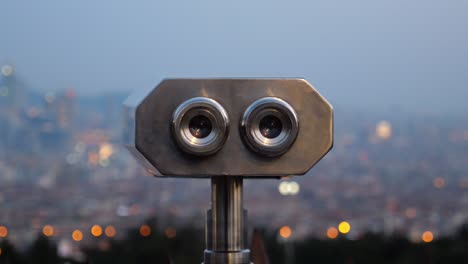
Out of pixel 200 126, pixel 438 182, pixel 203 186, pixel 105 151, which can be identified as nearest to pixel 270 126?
pixel 200 126

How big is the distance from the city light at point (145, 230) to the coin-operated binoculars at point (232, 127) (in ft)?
18.5

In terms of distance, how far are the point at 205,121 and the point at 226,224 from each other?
0.62 feet

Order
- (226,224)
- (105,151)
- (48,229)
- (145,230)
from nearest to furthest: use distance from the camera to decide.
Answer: (226,224)
(105,151)
(145,230)
(48,229)

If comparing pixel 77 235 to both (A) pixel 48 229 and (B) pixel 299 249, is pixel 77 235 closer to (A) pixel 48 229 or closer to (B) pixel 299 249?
(A) pixel 48 229

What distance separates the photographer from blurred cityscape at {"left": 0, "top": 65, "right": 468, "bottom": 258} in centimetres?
825

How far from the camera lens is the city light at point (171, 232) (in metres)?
7.16

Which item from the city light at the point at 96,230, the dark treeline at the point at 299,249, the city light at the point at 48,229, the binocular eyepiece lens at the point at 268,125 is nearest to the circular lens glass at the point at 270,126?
the binocular eyepiece lens at the point at 268,125

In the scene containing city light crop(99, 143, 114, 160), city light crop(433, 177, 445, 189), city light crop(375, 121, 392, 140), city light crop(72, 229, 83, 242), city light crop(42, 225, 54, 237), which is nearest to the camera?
city light crop(99, 143, 114, 160)

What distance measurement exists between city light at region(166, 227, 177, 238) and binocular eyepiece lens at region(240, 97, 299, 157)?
5705 mm

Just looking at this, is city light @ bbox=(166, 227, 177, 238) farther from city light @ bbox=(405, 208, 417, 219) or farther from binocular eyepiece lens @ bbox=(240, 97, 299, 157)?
binocular eyepiece lens @ bbox=(240, 97, 299, 157)

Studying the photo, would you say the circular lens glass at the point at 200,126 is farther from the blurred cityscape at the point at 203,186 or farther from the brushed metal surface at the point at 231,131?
the blurred cityscape at the point at 203,186

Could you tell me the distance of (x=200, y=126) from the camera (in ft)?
4.81

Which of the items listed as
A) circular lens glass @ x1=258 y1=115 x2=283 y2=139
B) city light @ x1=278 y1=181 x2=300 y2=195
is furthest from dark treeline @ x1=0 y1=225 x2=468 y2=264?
circular lens glass @ x1=258 y1=115 x2=283 y2=139

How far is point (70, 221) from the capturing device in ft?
29.1
